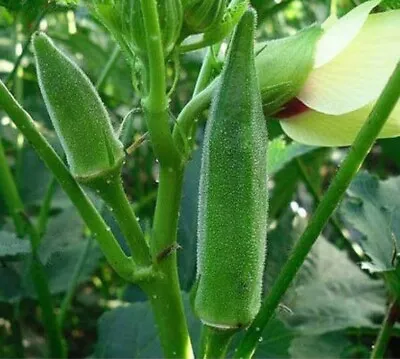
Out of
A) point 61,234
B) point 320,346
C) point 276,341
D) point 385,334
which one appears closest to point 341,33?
point 385,334

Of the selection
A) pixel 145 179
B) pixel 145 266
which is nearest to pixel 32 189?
pixel 145 179

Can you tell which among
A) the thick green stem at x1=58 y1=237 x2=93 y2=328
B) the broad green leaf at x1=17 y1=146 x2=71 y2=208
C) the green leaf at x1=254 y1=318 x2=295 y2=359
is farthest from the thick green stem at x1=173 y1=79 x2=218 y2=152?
the broad green leaf at x1=17 y1=146 x2=71 y2=208

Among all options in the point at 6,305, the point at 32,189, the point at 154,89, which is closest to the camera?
the point at 154,89

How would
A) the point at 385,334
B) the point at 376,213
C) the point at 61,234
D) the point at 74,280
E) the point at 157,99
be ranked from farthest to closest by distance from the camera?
the point at 61,234 < the point at 74,280 < the point at 376,213 < the point at 385,334 < the point at 157,99

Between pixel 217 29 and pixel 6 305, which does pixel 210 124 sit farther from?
pixel 6 305

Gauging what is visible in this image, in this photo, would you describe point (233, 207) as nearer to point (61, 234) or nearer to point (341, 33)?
point (341, 33)

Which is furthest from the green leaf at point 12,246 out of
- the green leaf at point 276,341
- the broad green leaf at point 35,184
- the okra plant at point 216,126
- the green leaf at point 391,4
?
the broad green leaf at point 35,184
